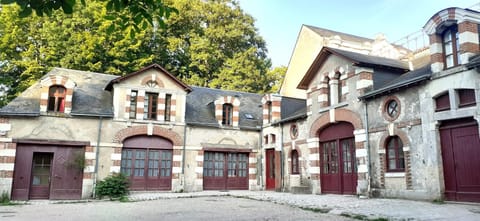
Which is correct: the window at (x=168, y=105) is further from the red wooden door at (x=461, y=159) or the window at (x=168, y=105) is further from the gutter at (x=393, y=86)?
the red wooden door at (x=461, y=159)

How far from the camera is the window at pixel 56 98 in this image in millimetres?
15539

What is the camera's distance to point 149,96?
57.4 feet

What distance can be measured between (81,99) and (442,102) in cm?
1428

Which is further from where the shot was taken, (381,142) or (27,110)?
(27,110)

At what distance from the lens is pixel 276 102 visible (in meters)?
19.1

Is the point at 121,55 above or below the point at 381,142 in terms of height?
above

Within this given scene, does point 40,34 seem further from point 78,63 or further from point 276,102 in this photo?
point 276,102

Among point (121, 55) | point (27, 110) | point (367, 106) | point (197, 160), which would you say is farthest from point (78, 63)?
point (367, 106)

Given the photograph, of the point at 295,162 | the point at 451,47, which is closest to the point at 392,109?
the point at 451,47

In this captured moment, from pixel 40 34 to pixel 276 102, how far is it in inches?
630

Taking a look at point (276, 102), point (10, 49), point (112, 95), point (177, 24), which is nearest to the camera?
point (112, 95)

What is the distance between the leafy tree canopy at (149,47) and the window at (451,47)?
1755 centimetres

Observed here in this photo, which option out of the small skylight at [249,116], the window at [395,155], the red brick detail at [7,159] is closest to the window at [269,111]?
the small skylight at [249,116]

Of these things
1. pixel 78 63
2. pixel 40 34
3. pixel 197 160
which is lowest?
pixel 197 160
